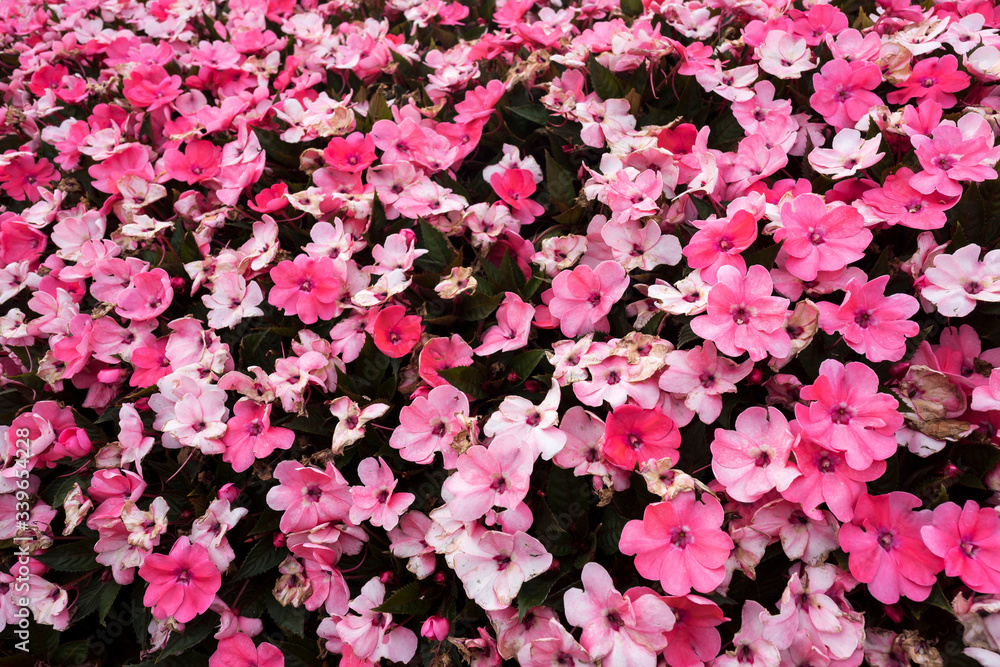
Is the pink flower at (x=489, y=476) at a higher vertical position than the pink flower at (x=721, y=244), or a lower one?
lower

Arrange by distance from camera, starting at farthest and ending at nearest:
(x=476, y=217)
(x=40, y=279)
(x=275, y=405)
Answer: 1. (x=40, y=279)
2. (x=476, y=217)
3. (x=275, y=405)

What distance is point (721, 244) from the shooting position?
167 centimetres

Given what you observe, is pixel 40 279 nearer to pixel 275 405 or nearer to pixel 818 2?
pixel 275 405

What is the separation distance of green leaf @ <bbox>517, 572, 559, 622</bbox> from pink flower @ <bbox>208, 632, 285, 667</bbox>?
0.73 meters

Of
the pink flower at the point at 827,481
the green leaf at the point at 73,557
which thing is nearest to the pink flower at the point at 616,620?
the pink flower at the point at 827,481

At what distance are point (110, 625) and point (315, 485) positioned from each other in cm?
88

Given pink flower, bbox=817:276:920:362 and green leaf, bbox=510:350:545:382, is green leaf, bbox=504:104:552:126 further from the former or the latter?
pink flower, bbox=817:276:920:362

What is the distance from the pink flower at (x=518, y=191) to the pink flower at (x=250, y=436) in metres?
1.02

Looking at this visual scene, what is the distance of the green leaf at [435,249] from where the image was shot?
2.05 meters

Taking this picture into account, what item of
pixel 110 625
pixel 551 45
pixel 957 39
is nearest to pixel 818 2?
pixel 957 39

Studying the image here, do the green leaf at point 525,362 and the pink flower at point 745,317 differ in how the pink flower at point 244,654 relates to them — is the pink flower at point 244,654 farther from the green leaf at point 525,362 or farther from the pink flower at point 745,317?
the pink flower at point 745,317

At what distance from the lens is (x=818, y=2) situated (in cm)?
242

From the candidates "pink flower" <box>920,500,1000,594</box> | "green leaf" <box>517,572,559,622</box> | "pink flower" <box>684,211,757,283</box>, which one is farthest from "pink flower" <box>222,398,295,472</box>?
"pink flower" <box>920,500,1000,594</box>

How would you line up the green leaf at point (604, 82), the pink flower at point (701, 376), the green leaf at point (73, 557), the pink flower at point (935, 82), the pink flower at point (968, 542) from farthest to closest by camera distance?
the green leaf at point (604, 82) → the pink flower at point (935, 82) → the green leaf at point (73, 557) → the pink flower at point (701, 376) → the pink flower at point (968, 542)
